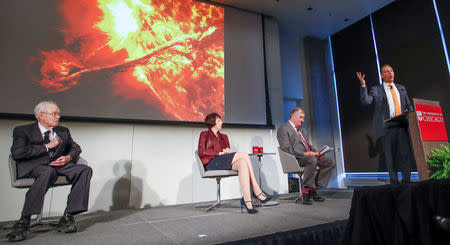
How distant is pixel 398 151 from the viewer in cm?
280

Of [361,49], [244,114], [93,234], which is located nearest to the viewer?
[93,234]

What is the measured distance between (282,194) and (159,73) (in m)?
2.77

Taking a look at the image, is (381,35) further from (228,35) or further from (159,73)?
(159,73)

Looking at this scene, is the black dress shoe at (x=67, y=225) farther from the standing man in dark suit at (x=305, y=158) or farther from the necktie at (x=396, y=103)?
the necktie at (x=396, y=103)

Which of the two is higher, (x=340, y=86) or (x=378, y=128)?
(x=340, y=86)

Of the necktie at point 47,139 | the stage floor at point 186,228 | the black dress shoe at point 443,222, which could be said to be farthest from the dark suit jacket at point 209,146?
the black dress shoe at point 443,222

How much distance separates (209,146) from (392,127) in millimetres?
2033

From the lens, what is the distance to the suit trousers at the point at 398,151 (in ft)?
9.00

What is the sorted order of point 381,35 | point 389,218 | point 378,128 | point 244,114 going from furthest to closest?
point 381,35 < point 244,114 < point 378,128 < point 389,218

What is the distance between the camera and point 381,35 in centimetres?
482

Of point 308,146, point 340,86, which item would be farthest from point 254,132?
point 340,86

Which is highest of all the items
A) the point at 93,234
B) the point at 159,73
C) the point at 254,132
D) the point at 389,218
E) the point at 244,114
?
the point at 159,73

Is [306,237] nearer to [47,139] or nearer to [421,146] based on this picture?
[421,146]

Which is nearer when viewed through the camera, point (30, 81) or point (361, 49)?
point (30, 81)
